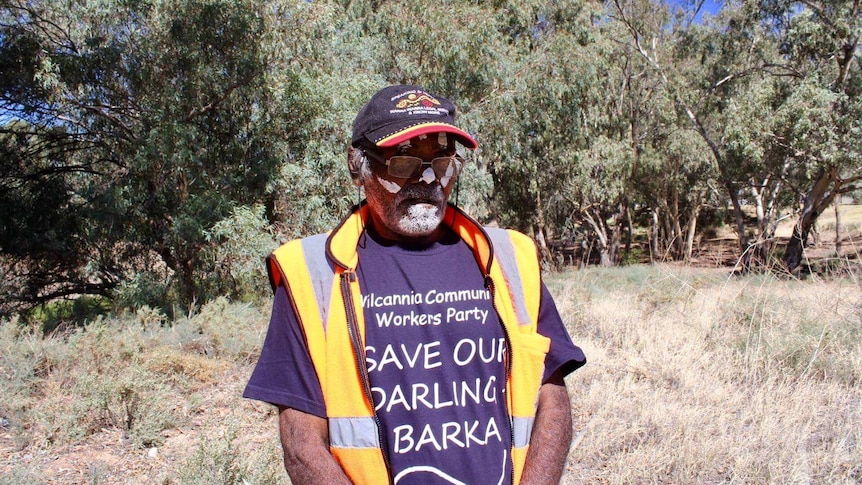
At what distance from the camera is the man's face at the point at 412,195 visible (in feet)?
5.26

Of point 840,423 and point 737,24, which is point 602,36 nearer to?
point 737,24

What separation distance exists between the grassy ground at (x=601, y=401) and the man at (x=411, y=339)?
6.17 feet

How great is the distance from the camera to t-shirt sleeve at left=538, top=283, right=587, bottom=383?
1604 millimetres

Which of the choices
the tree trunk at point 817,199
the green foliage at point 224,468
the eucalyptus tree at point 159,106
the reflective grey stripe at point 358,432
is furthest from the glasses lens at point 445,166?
the tree trunk at point 817,199

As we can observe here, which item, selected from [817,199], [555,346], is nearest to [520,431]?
[555,346]

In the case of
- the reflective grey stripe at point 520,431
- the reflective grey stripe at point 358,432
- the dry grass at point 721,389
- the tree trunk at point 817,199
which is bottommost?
the dry grass at point 721,389

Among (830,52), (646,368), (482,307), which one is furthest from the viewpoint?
(830,52)

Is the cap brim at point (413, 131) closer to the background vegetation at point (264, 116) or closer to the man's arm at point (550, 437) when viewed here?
the man's arm at point (550, 437)

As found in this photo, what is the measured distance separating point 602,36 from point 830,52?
5.81 m

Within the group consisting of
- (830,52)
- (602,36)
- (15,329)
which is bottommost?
(15,329)

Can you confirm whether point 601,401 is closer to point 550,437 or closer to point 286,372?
point 550,437

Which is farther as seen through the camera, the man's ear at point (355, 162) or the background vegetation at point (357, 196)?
the background vegetation at point (357, 196)

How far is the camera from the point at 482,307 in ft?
5.15

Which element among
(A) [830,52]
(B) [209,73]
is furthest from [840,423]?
(A) [830,52]
